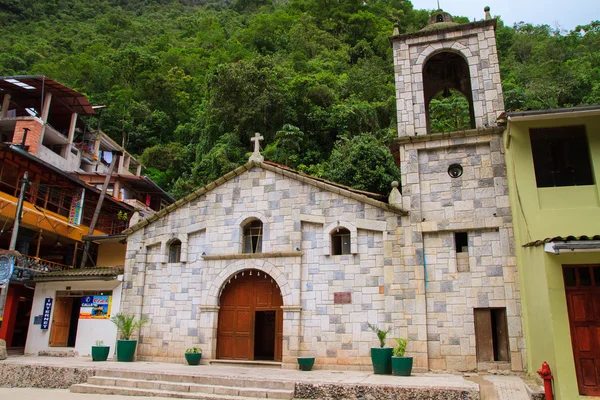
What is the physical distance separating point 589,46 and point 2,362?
52.9m

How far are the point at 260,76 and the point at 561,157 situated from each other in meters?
23.6

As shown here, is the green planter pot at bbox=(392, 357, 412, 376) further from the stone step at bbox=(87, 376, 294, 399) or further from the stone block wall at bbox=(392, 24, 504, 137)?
the stone block wall at bbox=(392, 24, 504, 137)

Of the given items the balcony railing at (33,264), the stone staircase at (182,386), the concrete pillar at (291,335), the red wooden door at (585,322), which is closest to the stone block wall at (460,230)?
the red wooden door at (585,322)

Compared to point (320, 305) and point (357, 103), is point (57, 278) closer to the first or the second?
point (320, 305)

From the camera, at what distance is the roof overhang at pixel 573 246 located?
9211 millimetres

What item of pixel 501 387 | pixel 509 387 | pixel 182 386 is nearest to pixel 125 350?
pixel 182 386

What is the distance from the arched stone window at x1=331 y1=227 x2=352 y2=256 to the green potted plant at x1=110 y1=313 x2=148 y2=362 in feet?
23.8

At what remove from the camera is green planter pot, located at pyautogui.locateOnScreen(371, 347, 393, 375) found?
12.4m

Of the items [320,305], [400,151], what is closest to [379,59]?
[400,151]

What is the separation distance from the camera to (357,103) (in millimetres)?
33625

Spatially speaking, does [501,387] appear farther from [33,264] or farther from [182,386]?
[33,264]

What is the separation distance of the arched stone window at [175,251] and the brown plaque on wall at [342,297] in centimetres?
628

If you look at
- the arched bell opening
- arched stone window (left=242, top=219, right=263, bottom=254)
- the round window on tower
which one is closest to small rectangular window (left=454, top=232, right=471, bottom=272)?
the round window on tower

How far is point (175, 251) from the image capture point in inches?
675
